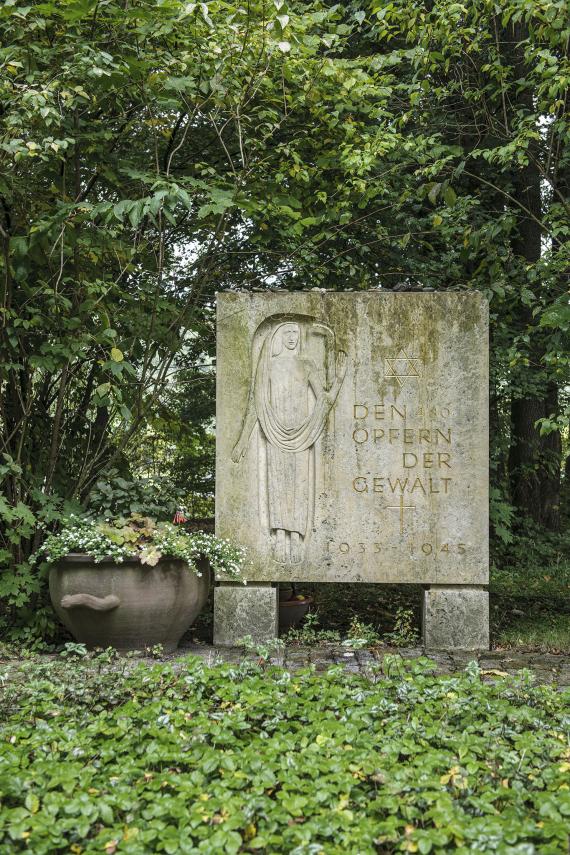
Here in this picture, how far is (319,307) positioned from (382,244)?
2531 millimetres

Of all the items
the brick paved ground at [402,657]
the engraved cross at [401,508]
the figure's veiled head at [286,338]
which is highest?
the figure's veiled head at [286,338]

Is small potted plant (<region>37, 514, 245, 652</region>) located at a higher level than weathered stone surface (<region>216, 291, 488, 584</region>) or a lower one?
lower

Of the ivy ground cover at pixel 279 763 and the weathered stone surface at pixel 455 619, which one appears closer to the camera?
the ivy ground cover at pixel 279 763

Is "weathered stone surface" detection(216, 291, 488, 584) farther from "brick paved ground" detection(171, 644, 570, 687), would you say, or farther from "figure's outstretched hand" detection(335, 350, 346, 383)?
"brick paved ground" detection(171, 644, 570, 687)

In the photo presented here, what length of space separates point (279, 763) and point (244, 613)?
2.60 m

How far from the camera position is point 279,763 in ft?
10.5

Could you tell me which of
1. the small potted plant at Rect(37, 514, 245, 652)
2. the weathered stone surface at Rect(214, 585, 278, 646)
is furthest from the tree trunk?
the small potted plant at Rect(37, 514, 245, 652)

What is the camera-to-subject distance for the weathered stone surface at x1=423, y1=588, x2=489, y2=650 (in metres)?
5.71

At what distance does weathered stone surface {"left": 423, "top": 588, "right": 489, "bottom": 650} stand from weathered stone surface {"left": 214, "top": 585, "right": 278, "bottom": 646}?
3.55ft

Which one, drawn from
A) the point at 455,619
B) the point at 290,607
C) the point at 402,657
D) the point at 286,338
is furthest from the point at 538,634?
the point at 286,338

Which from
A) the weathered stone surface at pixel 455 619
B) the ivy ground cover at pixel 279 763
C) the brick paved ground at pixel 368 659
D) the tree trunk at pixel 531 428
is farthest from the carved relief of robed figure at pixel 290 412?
the tree trunk at pixel 531 428

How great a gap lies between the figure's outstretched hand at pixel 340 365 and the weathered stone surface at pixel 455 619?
1.64m

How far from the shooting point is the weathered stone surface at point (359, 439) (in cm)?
578

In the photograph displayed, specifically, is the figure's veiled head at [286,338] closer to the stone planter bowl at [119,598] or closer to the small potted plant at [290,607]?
the stone planter bowl at [119,598]
